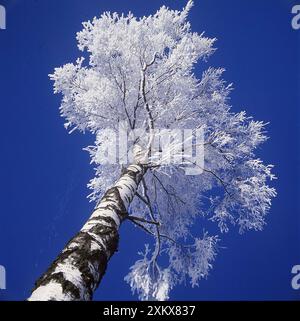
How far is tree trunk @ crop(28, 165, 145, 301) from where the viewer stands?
7.54ft

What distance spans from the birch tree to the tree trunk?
5.19 ft

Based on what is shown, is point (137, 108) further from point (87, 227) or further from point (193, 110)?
point (87, 227)

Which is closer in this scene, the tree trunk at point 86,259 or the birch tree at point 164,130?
the tree trunk at point 86,259

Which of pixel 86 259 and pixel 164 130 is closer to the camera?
pixel 86 259

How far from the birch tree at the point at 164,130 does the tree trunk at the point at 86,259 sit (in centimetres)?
158

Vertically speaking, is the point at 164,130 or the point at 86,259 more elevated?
the point at 164,130

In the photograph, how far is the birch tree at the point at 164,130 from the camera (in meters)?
5.94

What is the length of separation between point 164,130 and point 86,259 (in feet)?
11.3

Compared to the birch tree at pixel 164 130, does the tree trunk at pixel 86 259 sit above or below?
below

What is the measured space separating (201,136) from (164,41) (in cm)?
218

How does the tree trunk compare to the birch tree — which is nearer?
the tree trunk

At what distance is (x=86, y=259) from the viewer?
2.75 meters

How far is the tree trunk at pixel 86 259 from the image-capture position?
2299 mm
